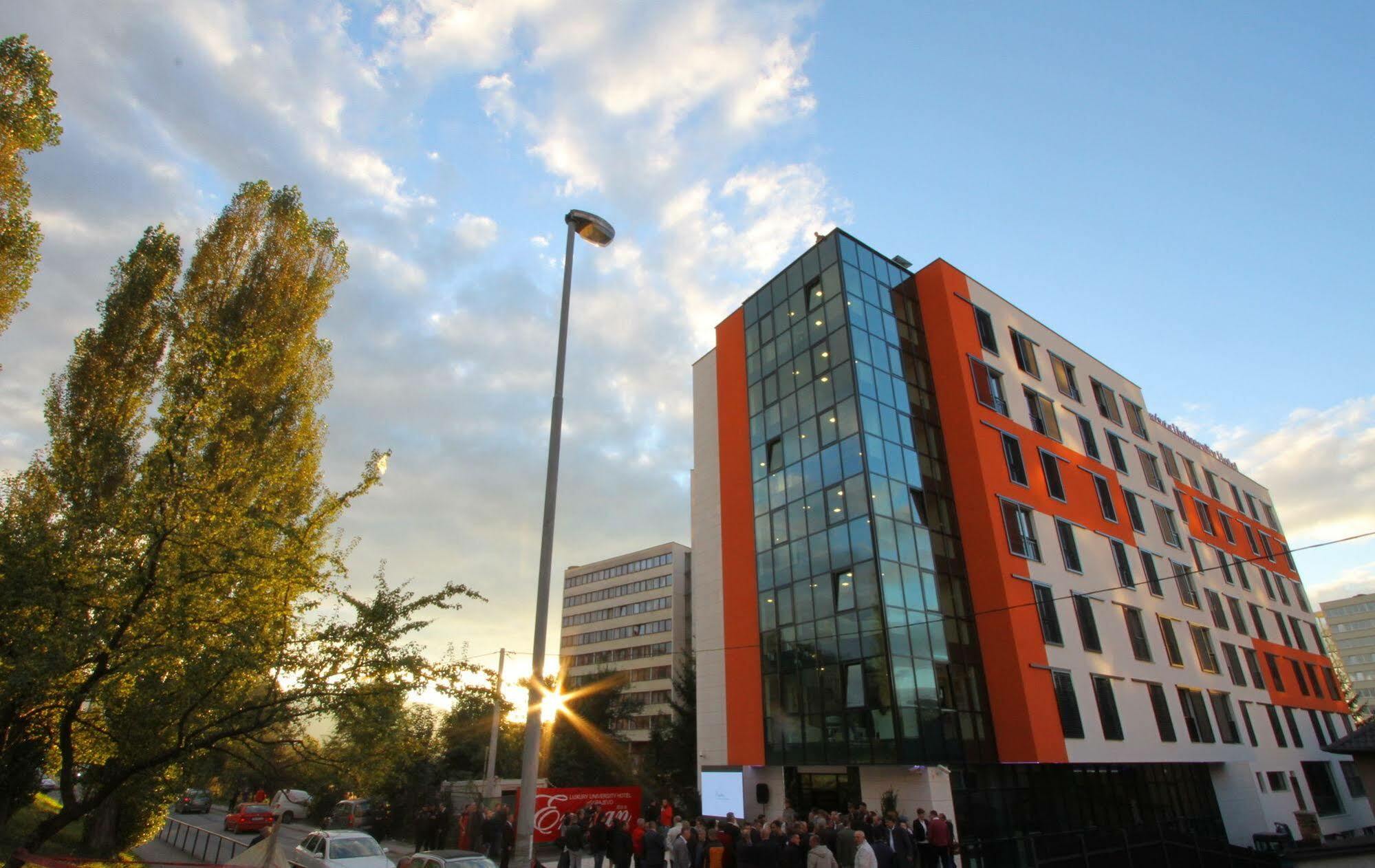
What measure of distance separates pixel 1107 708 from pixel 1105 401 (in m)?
17.2

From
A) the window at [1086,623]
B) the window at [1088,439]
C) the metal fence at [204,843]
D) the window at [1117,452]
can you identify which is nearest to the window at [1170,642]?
the window at [1086,623]

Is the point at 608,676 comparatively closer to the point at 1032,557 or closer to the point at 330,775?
the point at 1032,557

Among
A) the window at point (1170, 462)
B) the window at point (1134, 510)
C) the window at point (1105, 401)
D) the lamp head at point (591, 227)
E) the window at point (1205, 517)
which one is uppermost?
the window at point (1105, 401)

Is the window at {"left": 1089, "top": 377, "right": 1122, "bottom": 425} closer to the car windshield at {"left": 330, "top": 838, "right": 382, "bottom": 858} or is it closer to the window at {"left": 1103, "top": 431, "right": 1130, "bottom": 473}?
the window at {"left": 1103, "top": 431, "right": 1130, "bottom": 473}

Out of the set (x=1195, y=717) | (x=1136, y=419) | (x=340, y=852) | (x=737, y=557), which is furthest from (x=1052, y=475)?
(x=340, y=852)

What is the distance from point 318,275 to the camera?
723 inches

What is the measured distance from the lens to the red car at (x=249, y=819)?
29.5m

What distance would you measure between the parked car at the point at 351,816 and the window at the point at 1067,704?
2641 centimetres

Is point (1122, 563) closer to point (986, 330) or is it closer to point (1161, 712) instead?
point (1161, 712)

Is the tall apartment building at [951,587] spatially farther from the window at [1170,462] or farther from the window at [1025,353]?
the window at [1170,462]

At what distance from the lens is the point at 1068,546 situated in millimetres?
26281

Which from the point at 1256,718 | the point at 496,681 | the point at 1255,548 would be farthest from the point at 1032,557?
the point at 1255,548

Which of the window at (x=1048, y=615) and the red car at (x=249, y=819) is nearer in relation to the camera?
the window at (x=1048, y=615)

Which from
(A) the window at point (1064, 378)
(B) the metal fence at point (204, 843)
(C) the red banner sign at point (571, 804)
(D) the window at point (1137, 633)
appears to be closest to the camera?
(B) the metal fence at point (204, 843)
